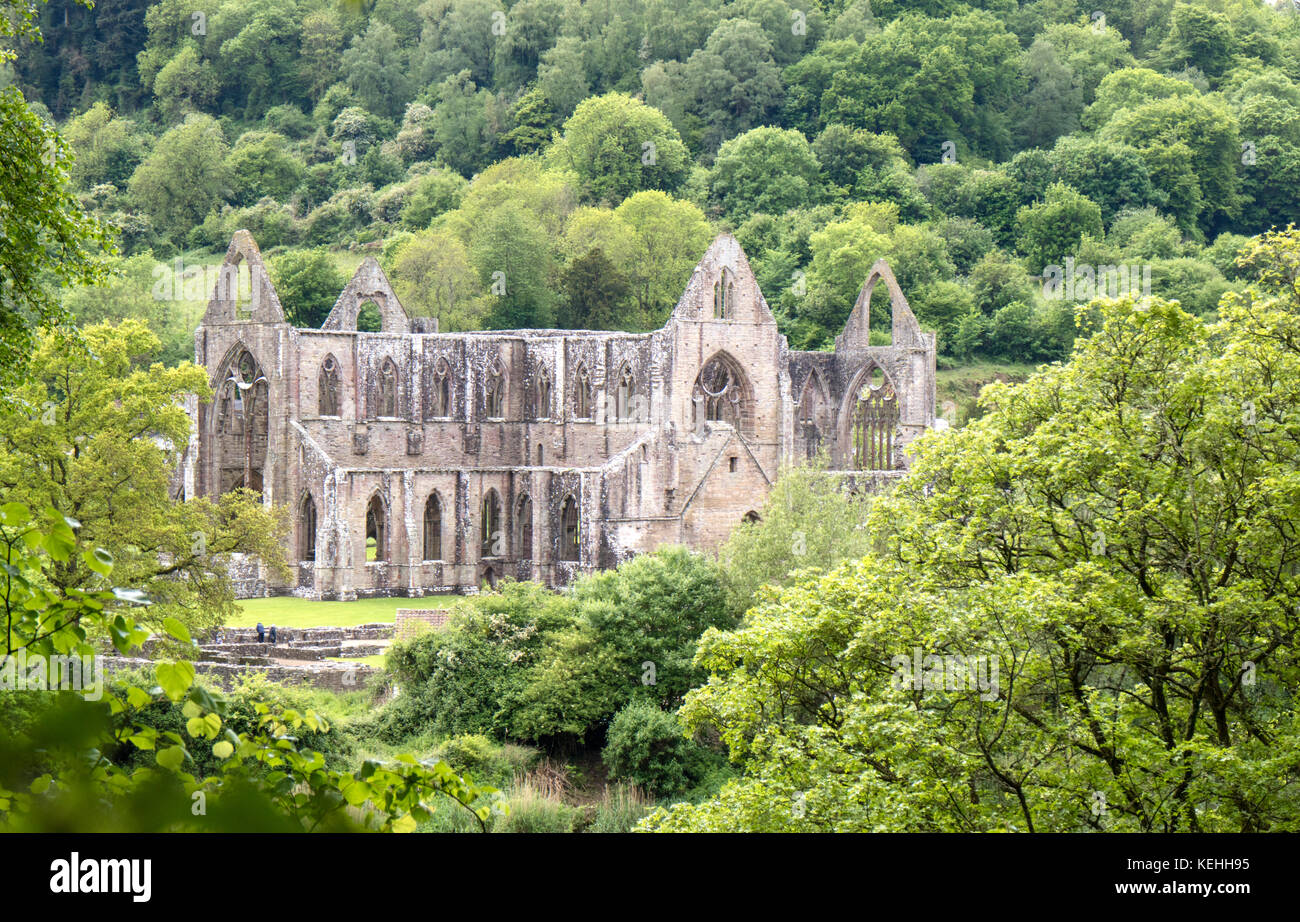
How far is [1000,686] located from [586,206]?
250 feet

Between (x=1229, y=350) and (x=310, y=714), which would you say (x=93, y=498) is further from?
(x=310, y=714)

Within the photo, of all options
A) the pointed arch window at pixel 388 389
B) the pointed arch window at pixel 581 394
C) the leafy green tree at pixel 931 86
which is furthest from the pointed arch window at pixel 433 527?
the leafy green tree at pixel 931 86

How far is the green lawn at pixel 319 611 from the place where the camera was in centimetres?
4494

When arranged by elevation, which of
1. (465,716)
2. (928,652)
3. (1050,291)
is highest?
(1050,291)

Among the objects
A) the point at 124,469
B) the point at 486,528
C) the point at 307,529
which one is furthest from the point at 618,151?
the point at 124,469

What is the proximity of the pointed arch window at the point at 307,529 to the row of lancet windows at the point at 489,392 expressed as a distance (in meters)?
3.94

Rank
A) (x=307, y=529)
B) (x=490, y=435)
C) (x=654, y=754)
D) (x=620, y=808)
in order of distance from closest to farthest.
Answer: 1. (x=620, y=808)
2. (x=654, y=754)
3. (x=307, y=529)
4. (x=490, y=435)

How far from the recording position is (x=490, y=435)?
57625mm

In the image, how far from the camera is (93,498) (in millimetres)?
34469

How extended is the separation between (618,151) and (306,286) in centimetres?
2527

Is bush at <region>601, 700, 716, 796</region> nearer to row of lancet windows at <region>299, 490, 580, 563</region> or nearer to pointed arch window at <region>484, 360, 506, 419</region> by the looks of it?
row of lancet windows at <region>299, 490, 580, 563</region>

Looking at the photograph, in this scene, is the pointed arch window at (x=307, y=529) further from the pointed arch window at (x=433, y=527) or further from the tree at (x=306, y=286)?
the tree at (x=306, y=286)

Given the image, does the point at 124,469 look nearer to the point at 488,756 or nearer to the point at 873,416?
the point at 488,756
